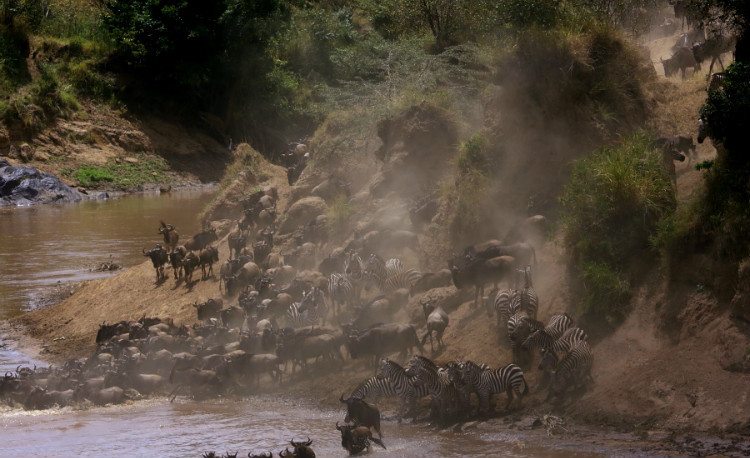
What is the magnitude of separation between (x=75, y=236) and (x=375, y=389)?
23.3m

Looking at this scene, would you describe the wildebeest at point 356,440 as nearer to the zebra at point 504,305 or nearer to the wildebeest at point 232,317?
the zebra at point 504,305

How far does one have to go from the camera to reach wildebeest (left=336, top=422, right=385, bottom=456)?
11242mm

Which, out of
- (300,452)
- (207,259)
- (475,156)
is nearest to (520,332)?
(300,452)

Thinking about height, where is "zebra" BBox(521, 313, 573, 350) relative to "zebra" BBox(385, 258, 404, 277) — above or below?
below

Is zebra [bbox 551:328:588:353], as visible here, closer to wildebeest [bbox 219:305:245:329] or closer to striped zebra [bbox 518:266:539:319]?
striped zebra [bbox 518:266:539:319]

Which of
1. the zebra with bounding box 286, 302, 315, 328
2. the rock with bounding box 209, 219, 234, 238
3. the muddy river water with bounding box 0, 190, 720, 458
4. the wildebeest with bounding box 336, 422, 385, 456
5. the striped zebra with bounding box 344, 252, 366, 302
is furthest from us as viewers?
the rock with bounding box 209, 219, 234, 238

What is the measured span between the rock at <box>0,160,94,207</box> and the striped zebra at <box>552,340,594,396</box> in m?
34.8

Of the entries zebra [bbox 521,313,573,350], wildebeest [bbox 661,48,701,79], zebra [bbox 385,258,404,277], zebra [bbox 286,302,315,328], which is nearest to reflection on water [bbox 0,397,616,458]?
zebra [bbox 521,313,573,350]

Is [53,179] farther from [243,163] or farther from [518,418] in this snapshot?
[518,418]

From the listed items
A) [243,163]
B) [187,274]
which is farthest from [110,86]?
[187,274]

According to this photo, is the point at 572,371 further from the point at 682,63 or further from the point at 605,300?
the point at 682,63

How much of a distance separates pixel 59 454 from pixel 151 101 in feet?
140

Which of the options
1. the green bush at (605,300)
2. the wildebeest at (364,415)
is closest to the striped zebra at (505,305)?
the green bush at (605,300)

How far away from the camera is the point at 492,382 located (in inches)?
487
